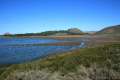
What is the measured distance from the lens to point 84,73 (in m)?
8.48

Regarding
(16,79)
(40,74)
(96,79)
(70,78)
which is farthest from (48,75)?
(96,79)

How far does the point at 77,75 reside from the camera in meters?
8.29

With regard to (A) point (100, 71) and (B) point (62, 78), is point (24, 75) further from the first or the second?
(A) point (100, 71)

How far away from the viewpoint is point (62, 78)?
8.07m

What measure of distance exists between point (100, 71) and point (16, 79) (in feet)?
13.0

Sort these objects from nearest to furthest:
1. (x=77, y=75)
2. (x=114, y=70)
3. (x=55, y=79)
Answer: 1. (x=55, y=79)
2. (x=77, y=75)
3. (x=114, y=70)

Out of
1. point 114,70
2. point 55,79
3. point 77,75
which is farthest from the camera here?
point 114,70

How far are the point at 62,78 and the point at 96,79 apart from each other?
1485 millimetres

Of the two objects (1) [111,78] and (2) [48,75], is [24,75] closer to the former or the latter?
(2) [48,75]

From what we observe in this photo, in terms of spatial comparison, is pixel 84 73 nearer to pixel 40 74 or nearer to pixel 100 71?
pixel 100 71

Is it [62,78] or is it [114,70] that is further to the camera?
[114,70]

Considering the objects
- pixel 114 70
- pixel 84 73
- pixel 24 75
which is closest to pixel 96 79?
pixel 84 73

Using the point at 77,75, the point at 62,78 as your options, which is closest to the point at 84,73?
the point at 77,75

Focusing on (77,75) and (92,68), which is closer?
(77,75)
